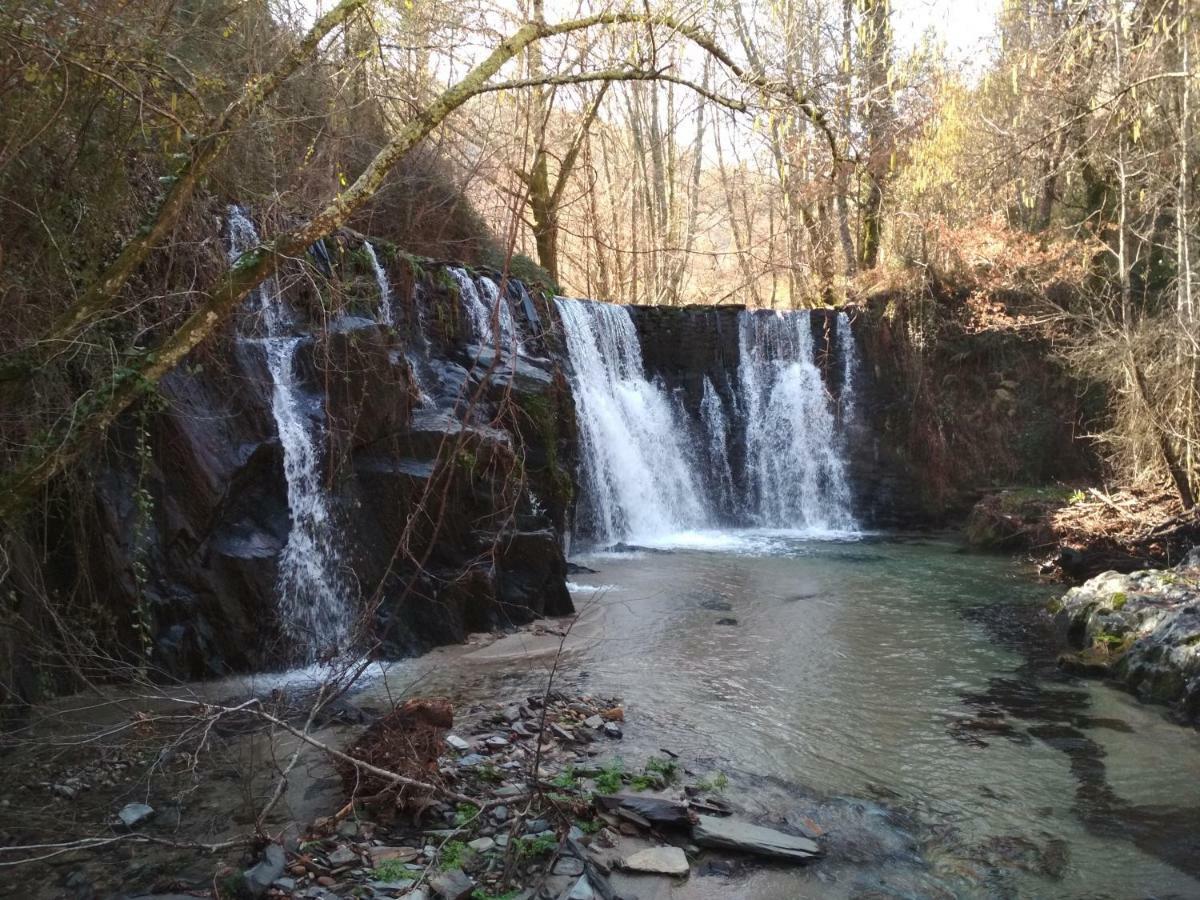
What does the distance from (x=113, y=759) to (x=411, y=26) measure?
494cm

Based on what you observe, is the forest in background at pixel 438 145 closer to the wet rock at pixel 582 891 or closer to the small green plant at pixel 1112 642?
the wet rock at pixel 582 891

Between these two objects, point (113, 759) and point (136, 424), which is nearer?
point (113, 759)

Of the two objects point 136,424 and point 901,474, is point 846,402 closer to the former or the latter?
point 901,474

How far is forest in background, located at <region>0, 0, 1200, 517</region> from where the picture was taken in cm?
402

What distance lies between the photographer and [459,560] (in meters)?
8.14

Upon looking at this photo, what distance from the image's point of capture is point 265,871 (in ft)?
11.8

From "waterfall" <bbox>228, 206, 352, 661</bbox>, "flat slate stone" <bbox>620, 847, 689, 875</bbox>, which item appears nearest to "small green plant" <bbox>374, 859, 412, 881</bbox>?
"flat slate stone" <bbox>620, 847, 689, 875</bbox>

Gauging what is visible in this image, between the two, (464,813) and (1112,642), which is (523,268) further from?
(464,813)

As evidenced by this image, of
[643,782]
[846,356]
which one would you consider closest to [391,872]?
[643,782]

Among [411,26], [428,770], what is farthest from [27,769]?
[411,26]

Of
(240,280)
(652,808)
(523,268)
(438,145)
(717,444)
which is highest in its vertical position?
(523,268)

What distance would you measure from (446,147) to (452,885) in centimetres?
426

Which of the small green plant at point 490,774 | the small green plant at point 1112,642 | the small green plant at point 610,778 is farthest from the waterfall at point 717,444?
the small green plant at point 490,774

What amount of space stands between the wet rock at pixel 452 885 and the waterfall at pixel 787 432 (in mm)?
11781
